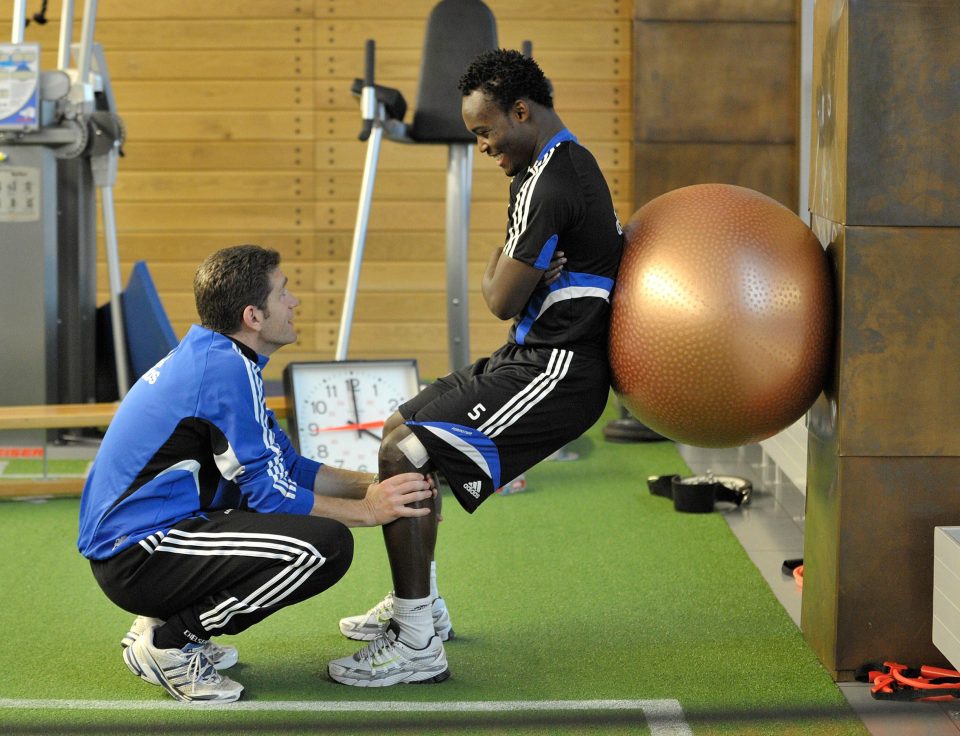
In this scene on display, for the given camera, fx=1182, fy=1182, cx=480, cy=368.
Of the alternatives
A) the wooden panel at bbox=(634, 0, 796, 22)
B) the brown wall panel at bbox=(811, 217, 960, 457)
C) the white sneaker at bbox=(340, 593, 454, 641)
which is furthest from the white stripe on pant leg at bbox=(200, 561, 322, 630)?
the wooden panel at bbox=(634, 0, 796, 22)

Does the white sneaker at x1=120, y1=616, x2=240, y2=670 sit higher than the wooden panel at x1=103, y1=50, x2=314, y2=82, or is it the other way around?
the wooden panel at x1=103, y1=50, x2=314, y2=82

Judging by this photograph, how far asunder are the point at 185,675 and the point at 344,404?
2.07 metres

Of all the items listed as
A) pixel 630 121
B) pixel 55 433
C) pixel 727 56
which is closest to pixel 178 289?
pixel 55 433

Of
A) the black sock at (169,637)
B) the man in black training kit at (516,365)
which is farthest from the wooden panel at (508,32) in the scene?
the black sock at (169,637)

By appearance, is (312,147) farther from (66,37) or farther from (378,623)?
(378,623)

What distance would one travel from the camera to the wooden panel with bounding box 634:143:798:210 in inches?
232

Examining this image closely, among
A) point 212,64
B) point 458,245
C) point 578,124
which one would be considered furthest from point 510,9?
point 458,245

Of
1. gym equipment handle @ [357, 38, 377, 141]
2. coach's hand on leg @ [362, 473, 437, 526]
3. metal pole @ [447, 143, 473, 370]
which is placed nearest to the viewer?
coach's hand on leg @ [362, 473, 437, 526]

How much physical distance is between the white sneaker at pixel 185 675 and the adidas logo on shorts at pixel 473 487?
639 mm

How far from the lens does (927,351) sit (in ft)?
8.20

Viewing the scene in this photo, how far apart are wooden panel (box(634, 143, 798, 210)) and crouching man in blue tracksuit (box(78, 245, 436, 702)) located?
3.68 meters

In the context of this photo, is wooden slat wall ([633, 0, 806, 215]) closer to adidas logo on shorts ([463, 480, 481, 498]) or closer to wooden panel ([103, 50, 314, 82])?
wooden panel ([103, 50, 314, 82])

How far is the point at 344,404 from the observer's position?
4.51 meters

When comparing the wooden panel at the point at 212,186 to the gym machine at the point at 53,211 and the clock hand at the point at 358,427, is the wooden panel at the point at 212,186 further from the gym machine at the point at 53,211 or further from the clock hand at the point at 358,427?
the clock hand at the point at 358,427
